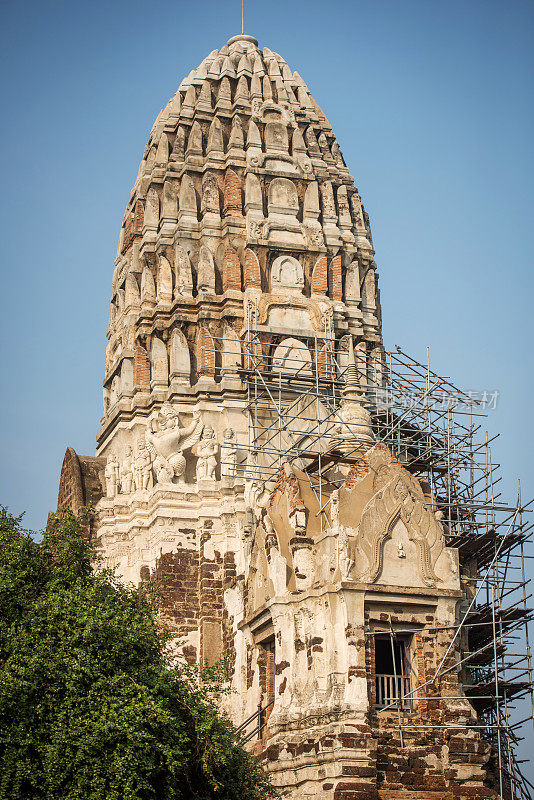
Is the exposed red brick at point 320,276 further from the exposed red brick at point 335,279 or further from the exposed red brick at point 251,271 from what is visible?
the exposed red brick at point 251,271

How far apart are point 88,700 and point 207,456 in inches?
517

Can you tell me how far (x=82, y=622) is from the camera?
20.3 metres

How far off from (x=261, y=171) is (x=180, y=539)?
12.2m

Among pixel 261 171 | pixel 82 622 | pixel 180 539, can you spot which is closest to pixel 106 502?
pixel 180 539

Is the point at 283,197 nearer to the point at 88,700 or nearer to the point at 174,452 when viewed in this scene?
the point at 174,452

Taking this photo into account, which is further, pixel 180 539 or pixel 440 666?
pixel 180 539

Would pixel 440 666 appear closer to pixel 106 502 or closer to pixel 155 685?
pixel 155 685

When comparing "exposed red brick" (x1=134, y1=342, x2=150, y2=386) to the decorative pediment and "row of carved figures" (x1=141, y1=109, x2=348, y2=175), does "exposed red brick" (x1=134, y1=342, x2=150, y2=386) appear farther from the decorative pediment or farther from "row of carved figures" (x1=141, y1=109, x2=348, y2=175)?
the decorative pediment

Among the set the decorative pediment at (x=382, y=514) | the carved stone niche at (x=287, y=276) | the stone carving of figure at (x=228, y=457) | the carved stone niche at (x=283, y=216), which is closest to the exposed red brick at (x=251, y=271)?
the carved stone niche at (x=287, y=276)

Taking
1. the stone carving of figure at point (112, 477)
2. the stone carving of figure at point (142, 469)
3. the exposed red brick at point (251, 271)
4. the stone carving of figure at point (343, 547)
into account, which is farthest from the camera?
the exposed red brick at point (251, 271)

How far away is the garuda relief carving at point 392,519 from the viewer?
25422 mm

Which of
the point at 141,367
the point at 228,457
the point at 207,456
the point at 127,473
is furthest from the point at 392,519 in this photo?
the point at 141,367

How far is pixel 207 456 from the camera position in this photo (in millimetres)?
32188

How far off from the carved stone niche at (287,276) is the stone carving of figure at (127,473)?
6357 millimetres
